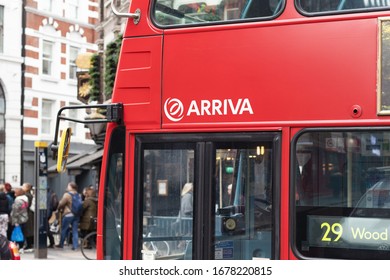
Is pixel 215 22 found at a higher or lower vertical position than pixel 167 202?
higher

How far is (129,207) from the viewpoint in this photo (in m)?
5.50

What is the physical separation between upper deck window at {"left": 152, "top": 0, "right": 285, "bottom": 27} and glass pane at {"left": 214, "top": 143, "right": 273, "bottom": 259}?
920mm

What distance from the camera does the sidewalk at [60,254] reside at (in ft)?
51.5

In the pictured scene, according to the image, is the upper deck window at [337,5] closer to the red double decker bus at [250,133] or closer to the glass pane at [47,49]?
the red double decker bus at [250,133]

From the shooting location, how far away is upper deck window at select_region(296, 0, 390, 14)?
485cm

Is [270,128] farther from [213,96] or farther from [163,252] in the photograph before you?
[163,252]

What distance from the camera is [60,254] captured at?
16.5 metres

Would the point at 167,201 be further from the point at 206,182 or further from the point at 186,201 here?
the point at 206,182

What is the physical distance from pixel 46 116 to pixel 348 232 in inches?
1128

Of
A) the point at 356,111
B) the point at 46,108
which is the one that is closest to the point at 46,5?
the point at 46,108

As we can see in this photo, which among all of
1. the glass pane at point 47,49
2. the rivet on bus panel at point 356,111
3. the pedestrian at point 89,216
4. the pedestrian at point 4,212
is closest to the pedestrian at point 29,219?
the pedestrian at point 4,212
